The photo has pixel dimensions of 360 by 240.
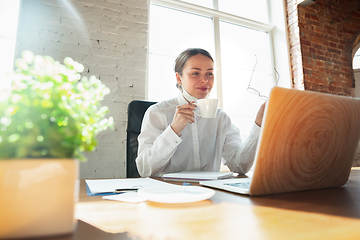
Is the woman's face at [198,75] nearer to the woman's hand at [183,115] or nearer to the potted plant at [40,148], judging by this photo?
the woman's hand at [183,115]

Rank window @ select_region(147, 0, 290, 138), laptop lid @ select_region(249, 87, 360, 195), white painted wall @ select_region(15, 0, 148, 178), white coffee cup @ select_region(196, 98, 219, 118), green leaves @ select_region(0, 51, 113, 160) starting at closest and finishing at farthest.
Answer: green leaves @ select_region(0, 51, 113, 160), laptop lid @ select_region(249, 87, 360, 195), white coffee cup @ select_region(196, 98, 219, 118), white painted wall @ select_region(15, 0, 148, 178), window @ select_region(147, 0, 290, 138)

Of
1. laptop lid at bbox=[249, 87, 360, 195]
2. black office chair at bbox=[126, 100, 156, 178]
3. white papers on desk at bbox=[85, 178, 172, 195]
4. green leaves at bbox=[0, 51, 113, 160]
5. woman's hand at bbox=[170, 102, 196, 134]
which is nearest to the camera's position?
green leaves at bbox=[0, 51, 113, 160]

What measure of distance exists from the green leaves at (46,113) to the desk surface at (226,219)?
0.10 metres

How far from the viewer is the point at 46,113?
25cm

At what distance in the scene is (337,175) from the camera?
59cm

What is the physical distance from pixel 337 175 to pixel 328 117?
0.18m

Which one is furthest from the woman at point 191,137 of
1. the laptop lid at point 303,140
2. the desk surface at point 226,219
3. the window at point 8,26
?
the window at point 8,26

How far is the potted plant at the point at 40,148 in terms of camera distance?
23 cm

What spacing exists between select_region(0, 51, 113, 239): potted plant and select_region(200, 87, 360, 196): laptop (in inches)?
12.9

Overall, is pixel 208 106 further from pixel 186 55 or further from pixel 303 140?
pixel 186 55

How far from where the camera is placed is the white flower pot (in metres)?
0.24

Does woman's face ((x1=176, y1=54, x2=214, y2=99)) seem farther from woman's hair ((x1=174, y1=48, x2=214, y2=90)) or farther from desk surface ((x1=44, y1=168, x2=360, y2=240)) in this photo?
desk surface ((x1=44, y1=168, x2=360, y2=240))

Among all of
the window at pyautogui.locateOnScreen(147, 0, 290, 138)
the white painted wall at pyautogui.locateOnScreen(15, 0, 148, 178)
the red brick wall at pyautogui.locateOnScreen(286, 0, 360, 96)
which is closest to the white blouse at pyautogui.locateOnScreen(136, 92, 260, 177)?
the white painted wall at pyautogui.locateOnScreen(15, 0, 148, 178)

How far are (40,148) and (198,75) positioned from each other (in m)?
1.32
